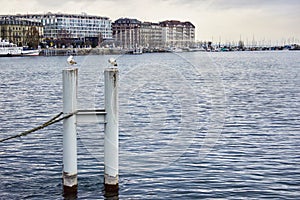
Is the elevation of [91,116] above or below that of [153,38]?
below

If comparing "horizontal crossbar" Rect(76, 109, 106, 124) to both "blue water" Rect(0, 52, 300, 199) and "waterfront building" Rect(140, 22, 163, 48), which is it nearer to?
"blue water" Rect(0, 52, 300, 199)

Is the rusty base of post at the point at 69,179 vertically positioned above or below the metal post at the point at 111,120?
below

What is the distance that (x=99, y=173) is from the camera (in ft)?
62.8

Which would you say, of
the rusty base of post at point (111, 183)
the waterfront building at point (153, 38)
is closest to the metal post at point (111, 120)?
the rusty base of post at point (111, 183)

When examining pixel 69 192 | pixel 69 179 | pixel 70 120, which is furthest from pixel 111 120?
pixel 69 192

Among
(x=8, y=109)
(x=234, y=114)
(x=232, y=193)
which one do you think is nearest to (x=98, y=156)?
(x=232, y=193)

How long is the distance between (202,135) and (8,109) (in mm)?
17846

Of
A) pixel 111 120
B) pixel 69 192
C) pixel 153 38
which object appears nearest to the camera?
pixel 111 120

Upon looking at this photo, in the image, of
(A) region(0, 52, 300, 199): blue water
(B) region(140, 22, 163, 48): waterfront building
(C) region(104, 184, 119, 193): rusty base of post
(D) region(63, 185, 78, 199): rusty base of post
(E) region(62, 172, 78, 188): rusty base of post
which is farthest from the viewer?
(B) region(140, 22, 163, 48): waterfront building

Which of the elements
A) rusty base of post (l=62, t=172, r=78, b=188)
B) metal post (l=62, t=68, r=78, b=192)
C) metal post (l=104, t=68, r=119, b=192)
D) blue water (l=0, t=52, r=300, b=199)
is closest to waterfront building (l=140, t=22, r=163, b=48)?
blue water (l=0, t=52, r=300, b=199)

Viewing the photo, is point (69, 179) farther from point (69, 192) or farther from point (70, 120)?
point (70, 120)

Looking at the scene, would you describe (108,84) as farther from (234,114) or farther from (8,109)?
(8,109)

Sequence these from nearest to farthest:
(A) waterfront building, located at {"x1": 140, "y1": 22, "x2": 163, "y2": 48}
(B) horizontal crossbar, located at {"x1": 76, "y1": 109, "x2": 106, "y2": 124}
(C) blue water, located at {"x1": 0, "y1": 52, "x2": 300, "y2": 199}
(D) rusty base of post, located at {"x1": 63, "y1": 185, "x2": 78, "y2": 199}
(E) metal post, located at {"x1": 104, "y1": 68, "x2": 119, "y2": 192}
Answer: (E) metal post, located at {"x1": 104, "y1": 68, "x2": 119, "y2": 192} → (B) horizontal crossbar, located at {"x1": 76, "y1": 109, "x2": 106, "y2": 124} → (D) rusty base of post, located at {"x1": 63, "y1": 185, "x2": 78, "y2": 199} → (C) blue water, located at {"x1": 0, "y1": 52, "x2": 300, "y2": 199} → (A) waterfront building, located at {"x1": 140, "y1": 22, "x2": 163, "y2": 48}

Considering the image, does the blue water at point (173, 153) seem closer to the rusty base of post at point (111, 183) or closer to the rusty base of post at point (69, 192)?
the rusty base of post at point (69, 192)
